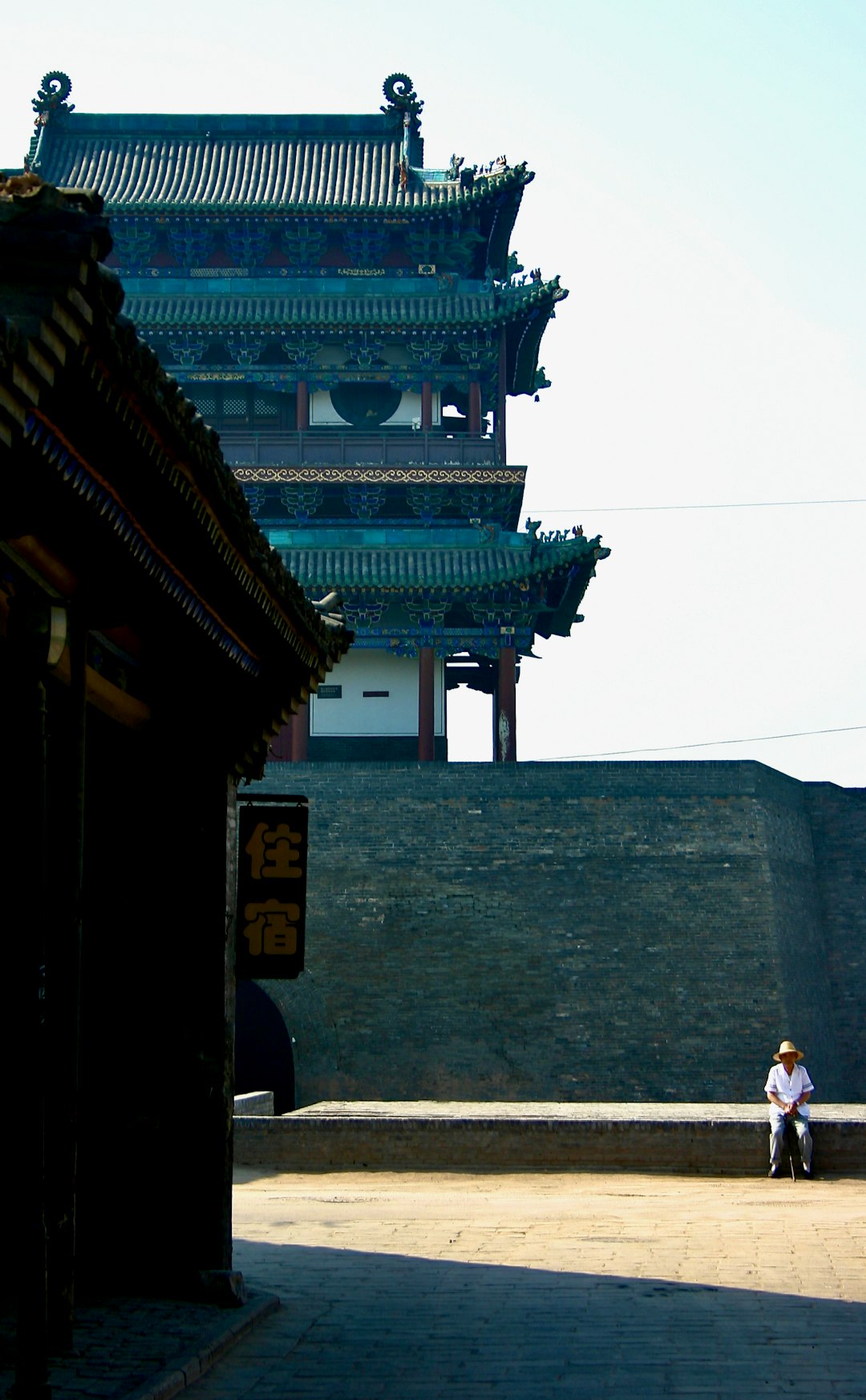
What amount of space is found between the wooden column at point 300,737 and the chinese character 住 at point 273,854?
1274cm

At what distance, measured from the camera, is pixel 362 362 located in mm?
23625

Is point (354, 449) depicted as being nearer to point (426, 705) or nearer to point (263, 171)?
point (426, 705)

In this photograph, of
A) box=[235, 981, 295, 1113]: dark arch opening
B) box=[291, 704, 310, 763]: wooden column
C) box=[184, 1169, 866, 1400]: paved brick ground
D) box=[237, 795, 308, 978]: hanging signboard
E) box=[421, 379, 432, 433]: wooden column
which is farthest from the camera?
box=[421, 379, 432, 433]: wooden column

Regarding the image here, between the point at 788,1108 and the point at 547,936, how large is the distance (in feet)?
23.1

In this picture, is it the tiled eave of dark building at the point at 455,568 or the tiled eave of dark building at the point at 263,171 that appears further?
the tiled eave of dark building at the point at 263,171

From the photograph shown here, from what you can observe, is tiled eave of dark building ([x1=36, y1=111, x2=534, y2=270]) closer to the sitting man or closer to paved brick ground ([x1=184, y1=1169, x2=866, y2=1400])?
the sitting man

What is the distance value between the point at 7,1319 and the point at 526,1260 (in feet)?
9.40

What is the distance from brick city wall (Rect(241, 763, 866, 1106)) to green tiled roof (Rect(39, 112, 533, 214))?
962 centimetres

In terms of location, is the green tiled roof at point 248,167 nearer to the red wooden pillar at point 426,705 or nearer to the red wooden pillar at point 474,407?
the red wooden pillar at point 474,407

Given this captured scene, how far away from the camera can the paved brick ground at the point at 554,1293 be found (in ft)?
17.9

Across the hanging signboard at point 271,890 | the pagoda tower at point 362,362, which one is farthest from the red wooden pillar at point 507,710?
the hanging signboard at point 271,890

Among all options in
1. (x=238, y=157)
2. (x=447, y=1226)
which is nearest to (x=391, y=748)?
(x=238, y=157)

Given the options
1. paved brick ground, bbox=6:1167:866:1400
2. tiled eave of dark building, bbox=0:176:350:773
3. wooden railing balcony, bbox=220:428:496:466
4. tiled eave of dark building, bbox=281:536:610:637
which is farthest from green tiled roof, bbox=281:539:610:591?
tiled eave of dark building, bbox=0:176:350:773

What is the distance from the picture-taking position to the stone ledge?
1224cm
